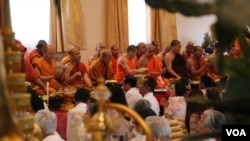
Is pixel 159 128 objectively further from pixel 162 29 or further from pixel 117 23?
pixel 162 29

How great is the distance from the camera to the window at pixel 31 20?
7.86 metres

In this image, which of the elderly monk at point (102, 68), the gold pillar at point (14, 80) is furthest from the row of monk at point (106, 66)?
the gold pillar at point (14, 80)

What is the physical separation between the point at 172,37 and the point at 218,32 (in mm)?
9845

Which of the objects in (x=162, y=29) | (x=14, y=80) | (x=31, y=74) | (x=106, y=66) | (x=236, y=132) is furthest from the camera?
(x=162, y=29)

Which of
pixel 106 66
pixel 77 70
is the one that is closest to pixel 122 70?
pixel 106 66

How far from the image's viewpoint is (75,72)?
694 cm

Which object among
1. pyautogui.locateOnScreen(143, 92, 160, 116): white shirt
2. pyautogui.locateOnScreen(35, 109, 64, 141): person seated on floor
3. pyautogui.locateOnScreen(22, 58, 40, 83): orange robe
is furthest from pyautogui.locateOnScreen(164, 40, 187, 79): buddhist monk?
pyautogui.locateOnScreen(35, 109, 64, 141): person seated on floor

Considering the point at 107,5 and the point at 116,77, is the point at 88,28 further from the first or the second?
the point at 116,77

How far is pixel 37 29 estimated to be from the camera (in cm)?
814

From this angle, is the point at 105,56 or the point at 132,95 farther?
the point at 105,56

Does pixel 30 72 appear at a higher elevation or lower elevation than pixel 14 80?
lower

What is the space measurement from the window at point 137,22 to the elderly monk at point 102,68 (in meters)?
2.33

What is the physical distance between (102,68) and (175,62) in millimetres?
1684

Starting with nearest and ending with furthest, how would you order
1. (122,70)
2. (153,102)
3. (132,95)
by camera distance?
(153,102) → (132,95) → (122,70)
